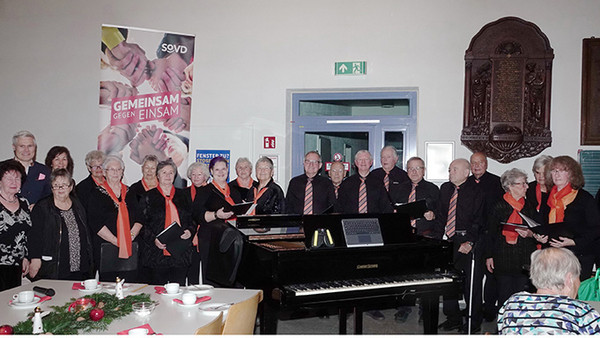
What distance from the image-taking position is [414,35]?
6242 millimetres

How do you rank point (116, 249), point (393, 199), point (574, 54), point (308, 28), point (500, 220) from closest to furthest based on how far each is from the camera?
point (116, 249) < point (500, 220) < point (393, 199) < point (574, 54) < point (308, 28)

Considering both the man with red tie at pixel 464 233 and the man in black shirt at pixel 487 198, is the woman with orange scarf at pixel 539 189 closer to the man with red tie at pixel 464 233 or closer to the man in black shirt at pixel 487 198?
the man in black shirt at pixel 487 198

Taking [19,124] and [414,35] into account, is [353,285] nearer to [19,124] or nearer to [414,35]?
[414,35]

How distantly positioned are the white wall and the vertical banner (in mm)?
270

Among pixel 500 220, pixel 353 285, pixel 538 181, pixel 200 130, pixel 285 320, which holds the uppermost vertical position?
pixel 200 130

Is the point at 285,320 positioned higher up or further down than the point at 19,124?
further down

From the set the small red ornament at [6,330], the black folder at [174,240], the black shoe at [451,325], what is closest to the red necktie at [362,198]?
the black shoe at [451,325]

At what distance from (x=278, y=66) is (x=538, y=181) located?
11.1 feet

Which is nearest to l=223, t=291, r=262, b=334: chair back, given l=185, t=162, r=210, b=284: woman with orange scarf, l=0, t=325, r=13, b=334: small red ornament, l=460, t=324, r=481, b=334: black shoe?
l=0, t=325, r=13, b=334: small red ornament

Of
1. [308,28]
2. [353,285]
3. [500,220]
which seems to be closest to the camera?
[353,285]

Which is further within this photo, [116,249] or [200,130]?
[200,130]

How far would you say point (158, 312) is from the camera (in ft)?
9.41

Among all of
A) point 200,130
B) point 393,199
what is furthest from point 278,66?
point 393,199

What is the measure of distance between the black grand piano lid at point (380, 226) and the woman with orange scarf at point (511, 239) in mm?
1353
